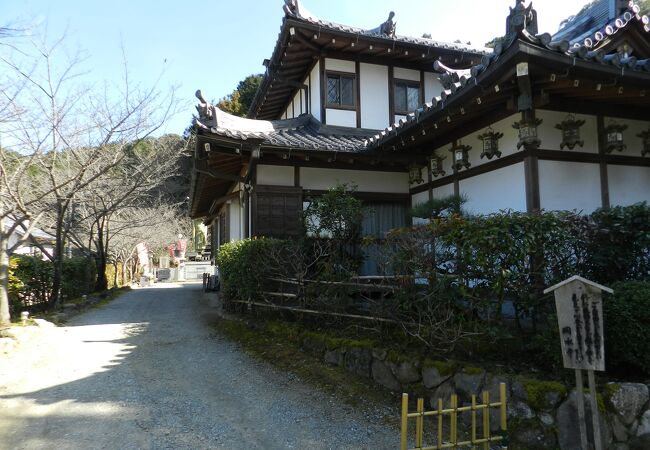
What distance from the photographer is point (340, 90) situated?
11.0 metres

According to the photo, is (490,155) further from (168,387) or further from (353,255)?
(168,387)

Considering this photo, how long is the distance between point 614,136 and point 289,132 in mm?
6589

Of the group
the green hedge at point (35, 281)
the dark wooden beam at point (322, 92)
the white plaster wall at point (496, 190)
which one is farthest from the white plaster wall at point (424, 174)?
the green hedge at point (35, 281)

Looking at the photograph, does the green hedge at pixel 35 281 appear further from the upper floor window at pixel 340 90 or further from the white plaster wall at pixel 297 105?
the upper floor window at pixel 340 90

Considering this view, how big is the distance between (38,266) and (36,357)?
21.1 ft

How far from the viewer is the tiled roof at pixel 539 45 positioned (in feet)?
17.0

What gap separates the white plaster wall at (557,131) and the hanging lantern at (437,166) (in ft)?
7.45

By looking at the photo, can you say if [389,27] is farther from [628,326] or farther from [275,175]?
[628,326]

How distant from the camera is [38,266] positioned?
12453 millimetres

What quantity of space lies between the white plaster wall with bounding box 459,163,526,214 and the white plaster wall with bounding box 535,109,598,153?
0.61m

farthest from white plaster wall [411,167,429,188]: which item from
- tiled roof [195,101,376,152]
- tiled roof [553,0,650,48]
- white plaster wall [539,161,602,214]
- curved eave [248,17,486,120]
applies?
tiled roof [553,0,650,48]

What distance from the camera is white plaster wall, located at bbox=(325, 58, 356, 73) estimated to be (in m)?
10.8

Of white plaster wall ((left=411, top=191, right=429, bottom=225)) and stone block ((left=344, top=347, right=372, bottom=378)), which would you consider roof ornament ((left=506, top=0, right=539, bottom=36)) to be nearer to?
stone block ((left=344, top=347, right=372, bottom=378))

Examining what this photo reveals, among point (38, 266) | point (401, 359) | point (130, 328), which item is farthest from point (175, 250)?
point (401, 359)
